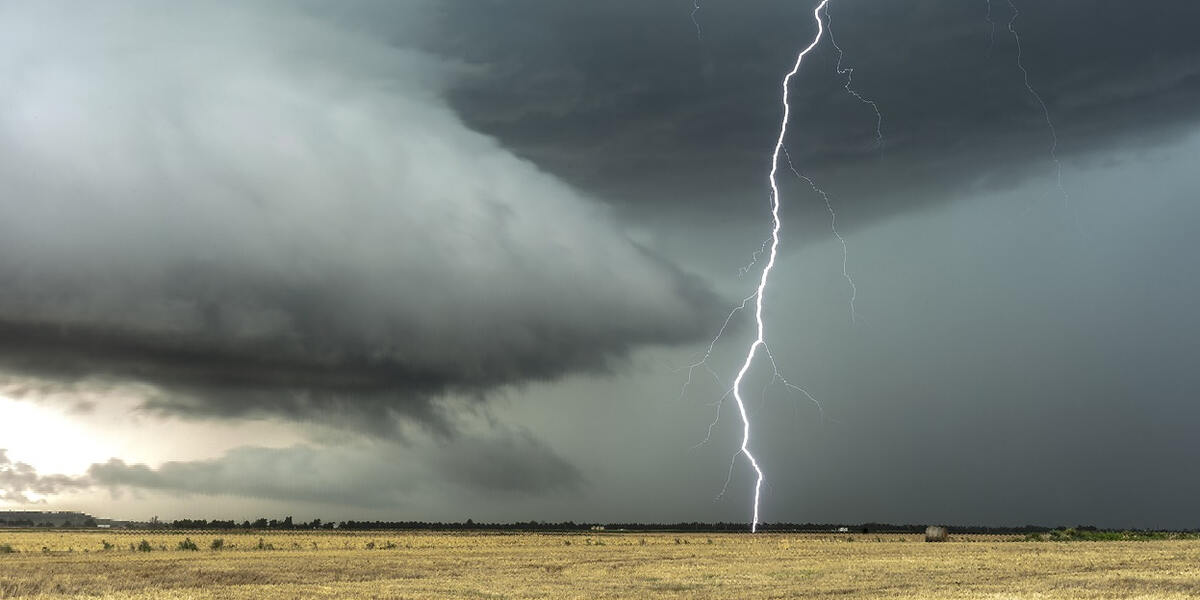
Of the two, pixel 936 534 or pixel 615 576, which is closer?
pixel 615 576

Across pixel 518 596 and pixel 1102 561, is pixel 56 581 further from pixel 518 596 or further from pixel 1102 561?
pixel 1102 561

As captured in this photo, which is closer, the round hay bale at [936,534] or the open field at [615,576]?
the open field at [615,576]

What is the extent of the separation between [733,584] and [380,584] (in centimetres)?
1313

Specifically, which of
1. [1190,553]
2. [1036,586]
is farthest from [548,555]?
[1190,553]

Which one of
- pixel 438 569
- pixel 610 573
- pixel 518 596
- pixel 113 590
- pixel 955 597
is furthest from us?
pixel 438 569

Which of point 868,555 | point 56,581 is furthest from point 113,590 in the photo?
point 868,555

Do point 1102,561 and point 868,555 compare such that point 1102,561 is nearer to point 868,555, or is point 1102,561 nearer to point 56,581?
point 868,555

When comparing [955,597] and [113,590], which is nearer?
[955,597]

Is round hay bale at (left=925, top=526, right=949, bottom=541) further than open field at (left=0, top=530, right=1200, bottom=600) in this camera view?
Yes

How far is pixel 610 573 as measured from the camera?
41656 mm

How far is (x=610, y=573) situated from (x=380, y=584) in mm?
10315

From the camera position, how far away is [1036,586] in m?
32.3

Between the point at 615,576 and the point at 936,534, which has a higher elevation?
the point at 936,534

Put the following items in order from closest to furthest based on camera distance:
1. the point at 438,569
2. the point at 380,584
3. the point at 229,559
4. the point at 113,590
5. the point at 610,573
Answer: the point at 113,590 → the point at 380,584 → the point at 610,573 → the point at 438,569 → the point at 229,559
